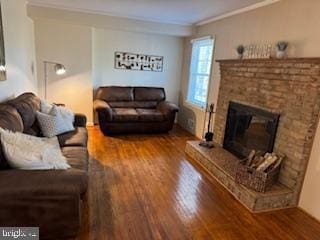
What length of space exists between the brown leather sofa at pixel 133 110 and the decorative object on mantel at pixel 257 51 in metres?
1.88

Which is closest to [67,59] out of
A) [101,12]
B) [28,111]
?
[101,12]

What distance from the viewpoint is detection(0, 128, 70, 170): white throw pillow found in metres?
1.79

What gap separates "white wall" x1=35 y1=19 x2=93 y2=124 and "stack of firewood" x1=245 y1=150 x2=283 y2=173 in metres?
3.58

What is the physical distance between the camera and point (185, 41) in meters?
5.56

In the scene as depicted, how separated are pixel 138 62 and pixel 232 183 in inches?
144

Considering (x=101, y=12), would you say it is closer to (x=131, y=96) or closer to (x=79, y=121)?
(x=131, y=96)

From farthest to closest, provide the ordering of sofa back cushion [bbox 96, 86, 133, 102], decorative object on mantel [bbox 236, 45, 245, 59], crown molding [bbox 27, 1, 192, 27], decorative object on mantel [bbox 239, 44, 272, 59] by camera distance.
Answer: sofa back cushion [bbox 96, 86, 133, 102] → crown molding [bbox 27, 1, 192, 27] → decorative object on mantel [bbox 236, 45, 245, 59] → decorative object on mantel [bbox 239, 44, 272, 59]

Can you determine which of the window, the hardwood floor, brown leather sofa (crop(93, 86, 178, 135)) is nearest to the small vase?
the hardwood floor

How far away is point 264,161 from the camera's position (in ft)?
8.74

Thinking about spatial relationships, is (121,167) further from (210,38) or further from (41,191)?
(210,38)

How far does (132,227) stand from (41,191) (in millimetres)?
862

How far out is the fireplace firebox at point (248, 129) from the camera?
2849 millimetres

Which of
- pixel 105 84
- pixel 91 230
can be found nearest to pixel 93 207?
pixel 91 230

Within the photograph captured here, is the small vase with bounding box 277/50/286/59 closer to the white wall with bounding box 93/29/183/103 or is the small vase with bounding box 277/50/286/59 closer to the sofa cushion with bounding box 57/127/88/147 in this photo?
the sofa cushion with bounding box 57/127/88/147
